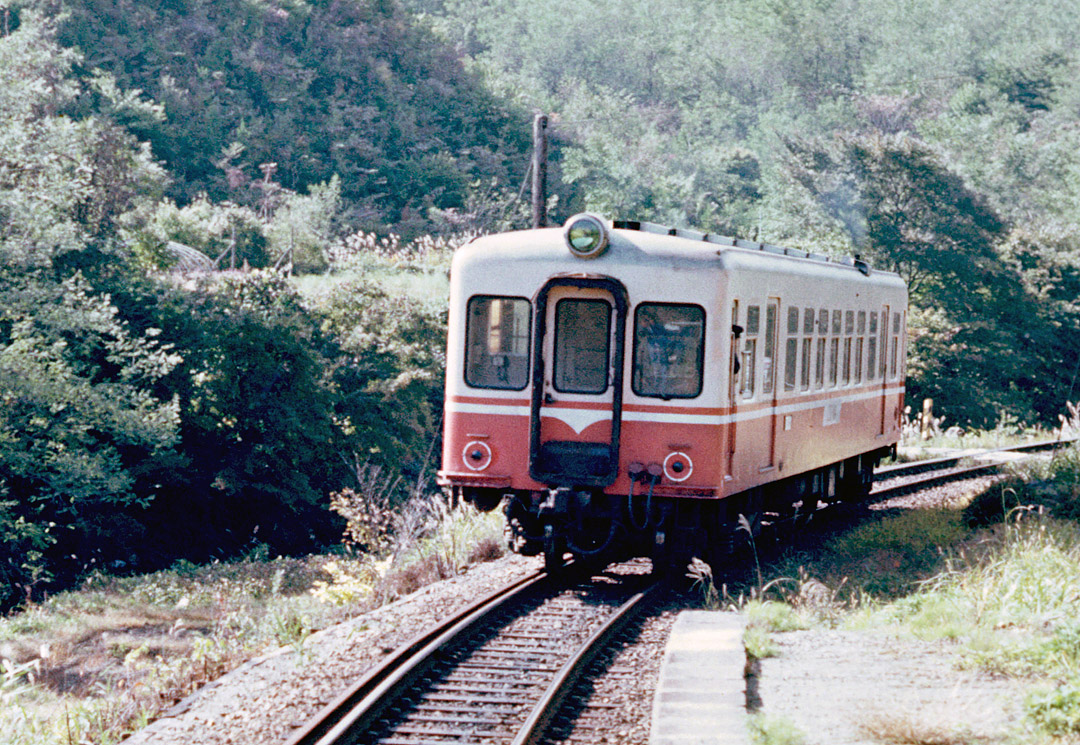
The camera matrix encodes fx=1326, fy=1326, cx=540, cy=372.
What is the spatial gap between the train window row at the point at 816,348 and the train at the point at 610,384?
42mm

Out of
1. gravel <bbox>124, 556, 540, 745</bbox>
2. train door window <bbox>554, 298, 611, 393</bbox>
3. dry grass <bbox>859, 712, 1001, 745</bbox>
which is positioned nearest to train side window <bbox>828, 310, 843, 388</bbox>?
train door window <bbox>554, 298, 611, 393</bbox>

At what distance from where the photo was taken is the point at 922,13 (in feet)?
302

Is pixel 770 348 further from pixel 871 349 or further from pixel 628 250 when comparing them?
pixel 871 349

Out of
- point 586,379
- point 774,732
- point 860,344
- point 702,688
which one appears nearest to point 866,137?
point 860,344

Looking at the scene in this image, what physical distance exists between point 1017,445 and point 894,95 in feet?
182

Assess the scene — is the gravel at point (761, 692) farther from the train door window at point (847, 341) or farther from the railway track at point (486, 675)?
the train door window at point (847, 341)

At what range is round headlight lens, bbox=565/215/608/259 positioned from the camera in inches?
407

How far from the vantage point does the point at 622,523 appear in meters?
10.7

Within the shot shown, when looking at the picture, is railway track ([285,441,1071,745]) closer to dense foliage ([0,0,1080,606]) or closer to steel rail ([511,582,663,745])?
steel rail ([511,582,663,745])

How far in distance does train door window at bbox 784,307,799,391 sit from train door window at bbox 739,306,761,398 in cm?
86

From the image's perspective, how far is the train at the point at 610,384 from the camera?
405 inches

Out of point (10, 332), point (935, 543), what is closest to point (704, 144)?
point (10, 332)

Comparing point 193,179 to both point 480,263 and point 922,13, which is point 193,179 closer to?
point 480,263

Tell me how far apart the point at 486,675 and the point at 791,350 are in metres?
5.25
